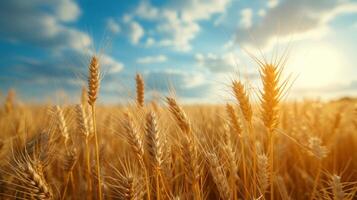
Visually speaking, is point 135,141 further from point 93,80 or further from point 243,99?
point 243,99

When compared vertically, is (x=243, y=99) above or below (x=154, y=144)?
above

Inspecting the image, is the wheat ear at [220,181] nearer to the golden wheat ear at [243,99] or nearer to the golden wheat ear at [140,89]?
the golden wheat ear at [243,99]

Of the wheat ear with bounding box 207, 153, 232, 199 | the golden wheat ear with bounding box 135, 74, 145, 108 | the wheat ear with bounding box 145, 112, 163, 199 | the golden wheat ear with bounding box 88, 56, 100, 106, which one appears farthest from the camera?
the golden wheat ear with bounding box 135, 74, 145, 108

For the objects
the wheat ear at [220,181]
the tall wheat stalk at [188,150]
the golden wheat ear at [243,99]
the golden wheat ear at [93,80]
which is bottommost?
the wheat ear at [220,181]

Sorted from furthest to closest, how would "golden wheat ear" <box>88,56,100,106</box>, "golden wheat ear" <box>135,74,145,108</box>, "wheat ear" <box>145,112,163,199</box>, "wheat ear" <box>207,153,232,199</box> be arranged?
1. "golden wheat ear" <box>135,74,145,108</box>
2. "golden wheat ear" <box>88,56,100,106</box>
3. "wheat ear" <box>207,153,232,199</box>
4. "wheat ear" <box>145,112,163,199</box>

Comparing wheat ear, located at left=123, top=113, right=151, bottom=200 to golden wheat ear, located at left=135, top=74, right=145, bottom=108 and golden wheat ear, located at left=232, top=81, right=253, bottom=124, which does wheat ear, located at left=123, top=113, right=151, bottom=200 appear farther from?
golden wheat ear, located at left=135, top=74, right=145, bottom=108

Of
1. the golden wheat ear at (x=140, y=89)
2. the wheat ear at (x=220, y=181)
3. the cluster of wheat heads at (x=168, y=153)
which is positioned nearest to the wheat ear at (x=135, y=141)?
the cluster of wheat heads at (x=168, y=153)

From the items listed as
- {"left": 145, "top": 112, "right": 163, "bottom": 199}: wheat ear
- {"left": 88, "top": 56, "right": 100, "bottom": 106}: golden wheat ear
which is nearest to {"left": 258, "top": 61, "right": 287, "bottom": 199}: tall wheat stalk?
{"left": 145, "top": 112, "right": 163, "bottom": 199}: wheat ear

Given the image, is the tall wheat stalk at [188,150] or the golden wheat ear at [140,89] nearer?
the tall wheat stalk at [188,150]

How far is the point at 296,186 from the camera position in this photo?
3080 mm

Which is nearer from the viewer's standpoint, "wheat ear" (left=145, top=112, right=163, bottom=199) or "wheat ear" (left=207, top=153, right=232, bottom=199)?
"wheat ear" (left=145, top=112, right=163, bottom=199)

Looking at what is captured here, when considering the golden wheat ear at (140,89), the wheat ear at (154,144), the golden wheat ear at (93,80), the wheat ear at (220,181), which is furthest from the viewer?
the golden wheat ear at (140,89)

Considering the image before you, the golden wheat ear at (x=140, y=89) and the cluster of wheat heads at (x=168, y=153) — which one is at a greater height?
the golden wheat ear at (x=140, y=89)

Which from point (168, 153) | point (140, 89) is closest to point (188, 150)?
point (168, 153)
